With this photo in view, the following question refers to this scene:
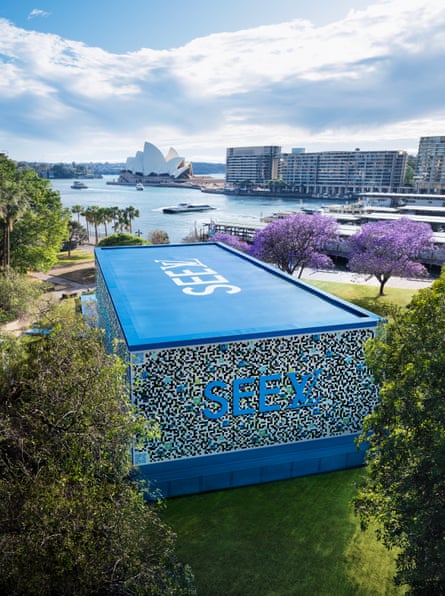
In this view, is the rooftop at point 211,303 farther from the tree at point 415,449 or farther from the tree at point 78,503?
the tree at point 415,449

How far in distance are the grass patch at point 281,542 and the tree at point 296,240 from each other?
1142 inches

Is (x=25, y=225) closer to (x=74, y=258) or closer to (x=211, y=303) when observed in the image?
(x=74, y=258)

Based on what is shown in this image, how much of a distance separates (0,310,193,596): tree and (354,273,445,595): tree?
4406 millimetres

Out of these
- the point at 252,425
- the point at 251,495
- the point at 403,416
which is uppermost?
the point at 403,416

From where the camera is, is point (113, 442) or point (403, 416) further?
point (113, 442)

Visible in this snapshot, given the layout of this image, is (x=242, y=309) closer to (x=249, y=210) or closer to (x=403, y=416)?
(x=403, y=416)

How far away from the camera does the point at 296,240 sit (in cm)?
4303

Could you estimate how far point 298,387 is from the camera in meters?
15.7

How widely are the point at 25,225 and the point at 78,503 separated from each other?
141 feet

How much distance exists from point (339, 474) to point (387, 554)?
12.2 ft

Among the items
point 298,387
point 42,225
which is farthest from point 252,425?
point 42,225

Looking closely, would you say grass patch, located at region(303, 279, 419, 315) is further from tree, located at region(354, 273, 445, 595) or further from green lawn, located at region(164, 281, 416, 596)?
tree, located at region(354, 273, 445, 595)

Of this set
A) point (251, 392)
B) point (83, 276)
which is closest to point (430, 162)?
point (83, 276)

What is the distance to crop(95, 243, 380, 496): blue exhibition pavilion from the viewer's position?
14.4 m
